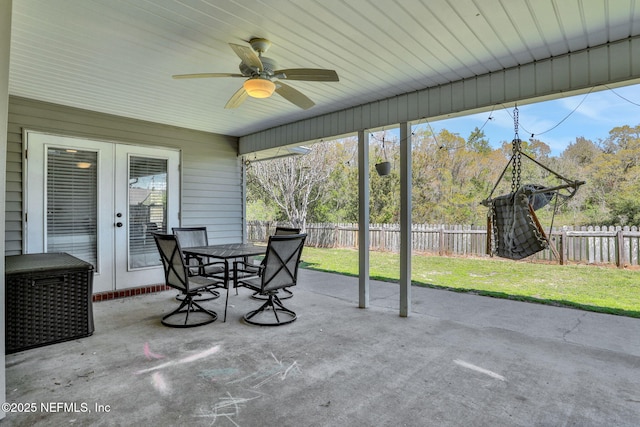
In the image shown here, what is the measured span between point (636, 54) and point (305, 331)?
3588 millimetres

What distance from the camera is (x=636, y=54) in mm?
2502

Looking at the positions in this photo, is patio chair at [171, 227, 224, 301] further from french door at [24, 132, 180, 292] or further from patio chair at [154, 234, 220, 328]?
patio chair at [154, 234, 220, 328]

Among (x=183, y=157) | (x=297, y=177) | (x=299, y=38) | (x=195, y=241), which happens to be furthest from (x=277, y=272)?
(x=297, y=177)

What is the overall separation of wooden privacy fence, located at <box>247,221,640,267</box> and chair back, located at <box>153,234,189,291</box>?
2.84 meters

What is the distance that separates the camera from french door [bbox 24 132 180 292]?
409cm

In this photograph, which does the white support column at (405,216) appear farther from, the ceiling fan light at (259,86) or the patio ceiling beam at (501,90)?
the ceiling fan light at (259,86)

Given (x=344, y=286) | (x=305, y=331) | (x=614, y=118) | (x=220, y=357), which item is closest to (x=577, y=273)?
(x=614, y=118)

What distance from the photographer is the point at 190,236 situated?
4965 mm

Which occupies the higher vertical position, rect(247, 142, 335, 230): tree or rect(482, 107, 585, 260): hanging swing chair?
rect(247, 142, 335, 230): tree

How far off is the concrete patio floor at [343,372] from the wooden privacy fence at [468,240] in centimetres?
243

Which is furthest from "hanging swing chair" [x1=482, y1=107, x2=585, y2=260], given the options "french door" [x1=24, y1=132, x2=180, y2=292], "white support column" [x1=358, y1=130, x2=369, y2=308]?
"french door" [x1=24, y1=132, x2=180, y2=292]

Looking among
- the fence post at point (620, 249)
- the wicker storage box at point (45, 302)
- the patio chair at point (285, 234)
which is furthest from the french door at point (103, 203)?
the fence post at point (620, 249)

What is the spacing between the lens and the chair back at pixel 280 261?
340 cm

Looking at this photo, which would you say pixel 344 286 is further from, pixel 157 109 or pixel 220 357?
pixel 157 109
